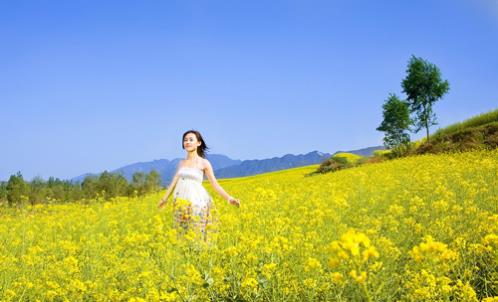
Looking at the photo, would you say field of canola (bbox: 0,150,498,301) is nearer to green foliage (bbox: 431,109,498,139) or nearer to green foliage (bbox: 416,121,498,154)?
green foliage (bbox: 416,121,498,154)

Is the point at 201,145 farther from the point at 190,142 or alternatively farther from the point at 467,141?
the point at 467,141

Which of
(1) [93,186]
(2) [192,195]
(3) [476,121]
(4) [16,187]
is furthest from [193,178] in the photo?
(3) [476,121]

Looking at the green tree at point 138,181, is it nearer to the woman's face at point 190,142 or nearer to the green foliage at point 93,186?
the green foliage at point 93,186

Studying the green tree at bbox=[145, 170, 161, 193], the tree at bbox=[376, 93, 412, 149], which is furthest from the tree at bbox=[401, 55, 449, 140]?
the green tree at bbox=[145, 170, 161, 193]

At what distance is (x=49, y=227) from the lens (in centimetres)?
1010

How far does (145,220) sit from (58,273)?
18.8 feet

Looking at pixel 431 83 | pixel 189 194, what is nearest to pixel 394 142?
pixel 431 83

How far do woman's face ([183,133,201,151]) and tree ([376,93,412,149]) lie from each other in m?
34.0

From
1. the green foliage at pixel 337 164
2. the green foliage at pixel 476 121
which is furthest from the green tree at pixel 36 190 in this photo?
the green foliage at pixel 476 121

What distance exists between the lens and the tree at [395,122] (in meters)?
39.2

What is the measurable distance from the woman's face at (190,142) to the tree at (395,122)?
3404cm

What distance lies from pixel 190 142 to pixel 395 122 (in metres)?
34.6

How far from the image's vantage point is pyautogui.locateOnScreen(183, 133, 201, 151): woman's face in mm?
7285

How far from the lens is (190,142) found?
730 cm
